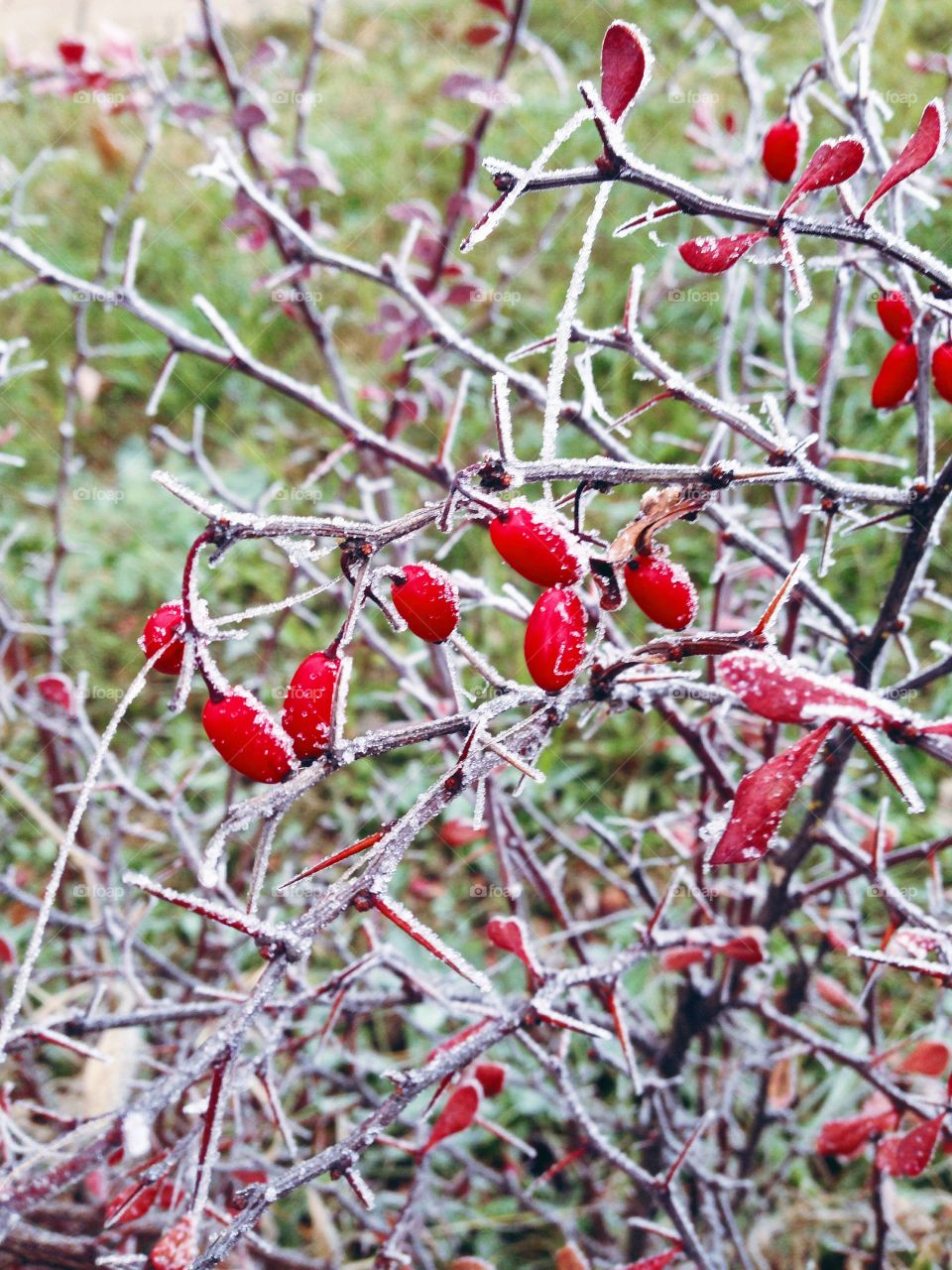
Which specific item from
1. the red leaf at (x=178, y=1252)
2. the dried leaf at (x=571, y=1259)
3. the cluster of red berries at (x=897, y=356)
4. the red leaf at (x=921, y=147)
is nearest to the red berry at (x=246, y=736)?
the red leaf at (x=178, y=1252)

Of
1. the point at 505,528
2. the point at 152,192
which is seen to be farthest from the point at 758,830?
the point at 152,192

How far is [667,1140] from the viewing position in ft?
4.17

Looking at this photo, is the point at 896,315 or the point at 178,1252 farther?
the point at 896,315

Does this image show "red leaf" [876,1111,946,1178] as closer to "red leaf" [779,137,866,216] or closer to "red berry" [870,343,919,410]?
"red berry" [870,343,919,410]

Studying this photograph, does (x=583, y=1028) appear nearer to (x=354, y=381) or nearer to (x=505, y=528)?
(x=505, y=528)

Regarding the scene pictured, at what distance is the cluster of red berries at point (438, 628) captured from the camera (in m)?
0.59

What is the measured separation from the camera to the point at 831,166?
2.05 feet

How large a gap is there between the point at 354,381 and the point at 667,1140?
2.11 metres

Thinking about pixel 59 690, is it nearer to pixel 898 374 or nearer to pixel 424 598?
pixel 424 598

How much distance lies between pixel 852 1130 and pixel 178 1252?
70cm

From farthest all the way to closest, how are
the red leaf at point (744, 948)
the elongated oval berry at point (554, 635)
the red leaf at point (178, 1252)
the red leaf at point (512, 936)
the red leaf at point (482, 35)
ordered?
the red leaf at point (482, 35) < the red leaf at point (744, 948) < the red leaf at point (512, 936) < the red leaf at point (178, 1252) < the elongated oval berry at point (554, 635)

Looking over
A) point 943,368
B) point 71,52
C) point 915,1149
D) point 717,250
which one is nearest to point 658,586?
point 717,250

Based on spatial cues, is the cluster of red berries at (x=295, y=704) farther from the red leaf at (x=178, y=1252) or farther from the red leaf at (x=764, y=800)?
the red leaf at (x=178, y=1252)

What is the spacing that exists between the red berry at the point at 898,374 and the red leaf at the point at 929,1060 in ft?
2.14
